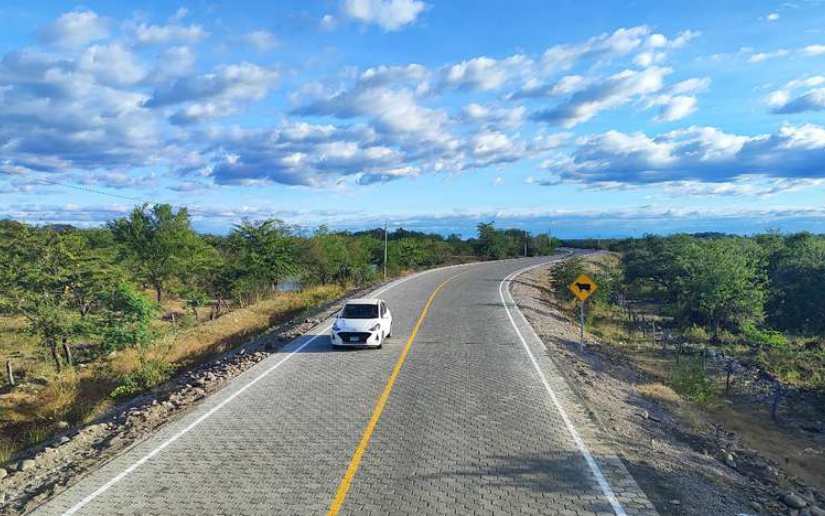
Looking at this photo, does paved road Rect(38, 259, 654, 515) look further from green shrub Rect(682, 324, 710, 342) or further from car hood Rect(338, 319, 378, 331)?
green shrub Rect(682, 324, 710, 342)

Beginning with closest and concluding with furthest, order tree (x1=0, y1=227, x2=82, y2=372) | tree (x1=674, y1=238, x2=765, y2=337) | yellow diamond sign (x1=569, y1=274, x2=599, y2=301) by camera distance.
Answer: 1. yellow diamond sign (x1=569, y1=274, x2=599, y2=301)
2. tree (x1=0, y1=227, x2=82, y2=372)
3. tree (x1=674, y1=238, x2=765, y2=337)

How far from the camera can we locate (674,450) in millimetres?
10125

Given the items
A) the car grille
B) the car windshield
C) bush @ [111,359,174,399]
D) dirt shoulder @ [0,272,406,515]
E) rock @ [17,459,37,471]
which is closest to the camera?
dirt shoulder @ [0,272,406,515]

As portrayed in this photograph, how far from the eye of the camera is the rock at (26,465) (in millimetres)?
9302

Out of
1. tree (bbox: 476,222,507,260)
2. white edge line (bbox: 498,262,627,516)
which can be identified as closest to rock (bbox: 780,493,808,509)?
white edge line (bbox: 498,262,627,516)

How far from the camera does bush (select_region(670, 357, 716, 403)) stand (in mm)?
17859

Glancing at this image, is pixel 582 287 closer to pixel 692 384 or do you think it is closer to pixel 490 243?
pixel 692 384

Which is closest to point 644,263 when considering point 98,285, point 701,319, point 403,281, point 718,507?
point 701,319

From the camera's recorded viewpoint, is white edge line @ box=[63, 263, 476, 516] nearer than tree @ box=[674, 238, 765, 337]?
Yes

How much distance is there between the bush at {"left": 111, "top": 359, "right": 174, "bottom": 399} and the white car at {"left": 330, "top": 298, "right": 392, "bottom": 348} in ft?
19.7

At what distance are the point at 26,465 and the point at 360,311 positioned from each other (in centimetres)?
1032

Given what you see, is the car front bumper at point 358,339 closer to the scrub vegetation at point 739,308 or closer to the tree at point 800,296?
the scrub vegetation at point 739,308

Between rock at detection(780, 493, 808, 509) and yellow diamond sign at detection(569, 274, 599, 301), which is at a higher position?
yellow diamond sign at detection(569, 274, 599, 301)

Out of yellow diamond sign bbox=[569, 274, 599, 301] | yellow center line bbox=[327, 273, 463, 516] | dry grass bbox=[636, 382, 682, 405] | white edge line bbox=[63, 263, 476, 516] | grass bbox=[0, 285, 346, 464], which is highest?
yellow diamond sign bbox=[569, 274, 599, 301]
